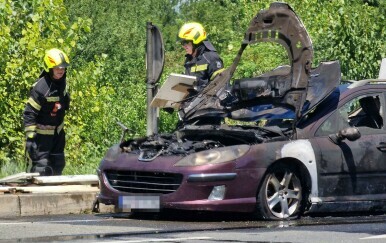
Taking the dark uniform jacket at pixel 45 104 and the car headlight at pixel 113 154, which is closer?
the car headlight at pixel 113 154

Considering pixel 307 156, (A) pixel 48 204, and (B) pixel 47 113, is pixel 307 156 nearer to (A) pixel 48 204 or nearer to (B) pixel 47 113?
(A) pixel 48 204

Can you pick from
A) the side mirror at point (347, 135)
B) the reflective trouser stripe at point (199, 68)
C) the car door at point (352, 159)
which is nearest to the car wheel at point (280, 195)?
the car door at point (352, 159)

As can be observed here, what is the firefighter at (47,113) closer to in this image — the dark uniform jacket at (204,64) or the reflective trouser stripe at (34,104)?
the reflective trouser stripe at (34,104)

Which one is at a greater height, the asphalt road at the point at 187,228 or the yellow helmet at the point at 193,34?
the yellow helmet at the point at 193,34

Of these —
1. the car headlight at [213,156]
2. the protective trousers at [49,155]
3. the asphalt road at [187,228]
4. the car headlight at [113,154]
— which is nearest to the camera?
the asphalt road at [187,228]

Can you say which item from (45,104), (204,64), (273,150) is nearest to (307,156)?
(273,150)

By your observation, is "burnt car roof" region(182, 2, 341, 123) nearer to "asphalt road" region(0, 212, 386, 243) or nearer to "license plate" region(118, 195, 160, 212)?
"asphalt road" region(0, 212, 386, 243)

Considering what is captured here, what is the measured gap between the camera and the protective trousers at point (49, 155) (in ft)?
54.4

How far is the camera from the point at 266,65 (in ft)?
91.5

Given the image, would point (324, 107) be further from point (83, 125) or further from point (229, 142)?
point (83, 125)

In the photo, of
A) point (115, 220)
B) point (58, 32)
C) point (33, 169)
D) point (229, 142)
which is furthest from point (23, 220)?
point (58, 32)

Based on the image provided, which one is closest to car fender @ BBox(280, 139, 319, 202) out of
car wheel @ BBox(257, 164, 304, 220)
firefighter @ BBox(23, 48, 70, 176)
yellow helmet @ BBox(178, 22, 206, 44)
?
car wheel @ BBox(257, 164, 304, 220)

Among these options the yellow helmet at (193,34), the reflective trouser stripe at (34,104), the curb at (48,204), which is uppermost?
the yellow helmet at (193,34)

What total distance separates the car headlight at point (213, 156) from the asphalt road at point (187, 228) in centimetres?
60
